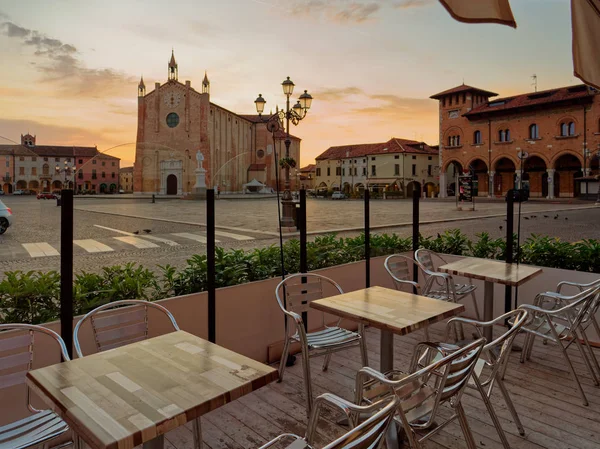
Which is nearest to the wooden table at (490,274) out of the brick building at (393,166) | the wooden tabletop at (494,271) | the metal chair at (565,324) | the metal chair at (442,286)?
the wooden tabletop at (494,271)

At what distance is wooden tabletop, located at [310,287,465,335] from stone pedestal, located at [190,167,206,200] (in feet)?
5.48

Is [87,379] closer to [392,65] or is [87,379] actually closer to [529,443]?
[529,443]

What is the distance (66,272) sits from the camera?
2613 millimetres

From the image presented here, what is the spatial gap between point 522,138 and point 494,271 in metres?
42.8

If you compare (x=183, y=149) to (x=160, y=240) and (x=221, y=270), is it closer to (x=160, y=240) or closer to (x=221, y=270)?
(x=221, y=270)

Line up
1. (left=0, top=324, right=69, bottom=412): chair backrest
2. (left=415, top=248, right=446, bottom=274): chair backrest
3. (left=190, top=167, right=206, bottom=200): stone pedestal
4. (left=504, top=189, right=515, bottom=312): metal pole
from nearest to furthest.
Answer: (left=0, top=324, right=69, bottom=412): chair backrest
(left=190, top=167, right=206, bottom=200): stone pedestal
(left=504, top=189, right=515, bottom=312): metal pole
(left=415, top=248, right=446, bottom=274): chair backrest

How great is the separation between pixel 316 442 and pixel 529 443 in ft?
4.39

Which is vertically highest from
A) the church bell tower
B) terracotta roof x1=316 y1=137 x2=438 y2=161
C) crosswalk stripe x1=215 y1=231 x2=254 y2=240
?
terracotta roof x1=316 y1=137 x2=438 y2=161

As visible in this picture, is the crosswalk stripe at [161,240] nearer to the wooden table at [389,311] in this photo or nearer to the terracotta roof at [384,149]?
the wooden table at [389,311]

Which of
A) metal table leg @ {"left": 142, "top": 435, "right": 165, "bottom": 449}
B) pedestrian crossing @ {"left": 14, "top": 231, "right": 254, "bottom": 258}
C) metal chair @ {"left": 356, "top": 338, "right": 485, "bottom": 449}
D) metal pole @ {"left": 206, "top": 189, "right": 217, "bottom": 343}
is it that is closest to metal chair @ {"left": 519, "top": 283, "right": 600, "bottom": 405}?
metal chair @ {"left": 356, "top": 338, "right": 485, "bottom": 449}

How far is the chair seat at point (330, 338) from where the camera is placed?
3207 mm

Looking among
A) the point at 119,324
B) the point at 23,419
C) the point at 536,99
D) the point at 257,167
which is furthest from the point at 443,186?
the point at 23,419

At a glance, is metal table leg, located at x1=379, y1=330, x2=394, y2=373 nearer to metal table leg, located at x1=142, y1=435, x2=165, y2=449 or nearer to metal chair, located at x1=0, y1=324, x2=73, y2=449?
metal table leg, located at x1=142, y1=435, x2=165, y2=449

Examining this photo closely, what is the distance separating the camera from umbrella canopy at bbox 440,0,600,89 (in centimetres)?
187
